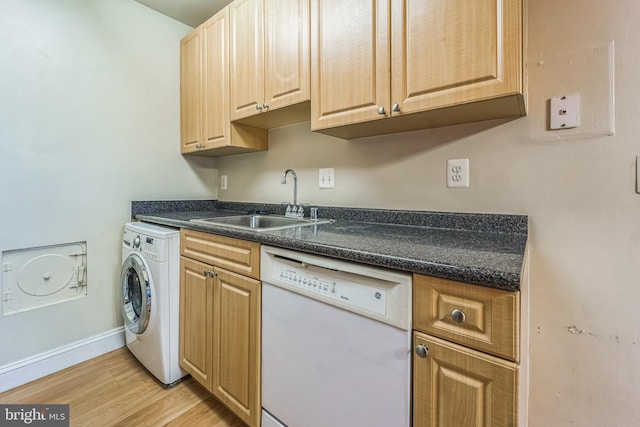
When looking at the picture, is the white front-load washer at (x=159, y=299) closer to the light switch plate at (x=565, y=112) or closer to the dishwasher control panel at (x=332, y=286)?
the dishwasher control panel at (x=332, y=286)

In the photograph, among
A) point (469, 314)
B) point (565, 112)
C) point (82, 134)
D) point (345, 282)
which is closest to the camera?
point (469, 314)

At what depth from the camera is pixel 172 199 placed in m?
2.25

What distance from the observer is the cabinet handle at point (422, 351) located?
2.35ft

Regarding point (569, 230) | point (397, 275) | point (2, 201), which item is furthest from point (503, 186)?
point (2, 201)

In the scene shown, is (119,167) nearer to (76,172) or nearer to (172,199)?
(76,172)

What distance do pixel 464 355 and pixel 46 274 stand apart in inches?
88.7

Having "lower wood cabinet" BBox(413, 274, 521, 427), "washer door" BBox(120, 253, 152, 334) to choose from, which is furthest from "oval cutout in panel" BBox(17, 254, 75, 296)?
"lower wood cabinet" BBox(413, 274, 521, 427)

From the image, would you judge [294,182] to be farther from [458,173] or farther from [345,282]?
[345,282]

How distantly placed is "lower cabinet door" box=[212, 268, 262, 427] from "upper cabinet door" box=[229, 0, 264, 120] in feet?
3.27

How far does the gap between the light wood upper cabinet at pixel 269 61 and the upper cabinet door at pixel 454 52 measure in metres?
0.49

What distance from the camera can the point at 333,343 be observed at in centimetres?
90

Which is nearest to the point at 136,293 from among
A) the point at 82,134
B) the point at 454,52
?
the point at 82,134

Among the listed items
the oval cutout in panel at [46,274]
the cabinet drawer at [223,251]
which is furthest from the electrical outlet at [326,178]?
the oval cutout in panel at [46,274]

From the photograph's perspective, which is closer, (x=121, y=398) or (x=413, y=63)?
(x=413, y=63)
